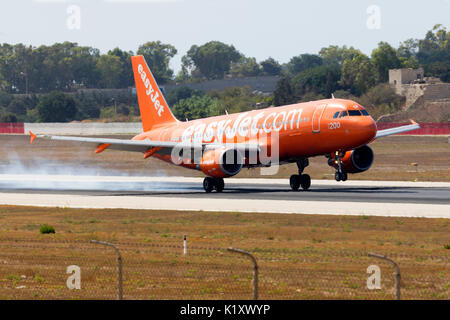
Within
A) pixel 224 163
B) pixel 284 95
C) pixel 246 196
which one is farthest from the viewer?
pixel 284 95

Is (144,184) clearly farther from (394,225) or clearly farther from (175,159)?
(394,225)

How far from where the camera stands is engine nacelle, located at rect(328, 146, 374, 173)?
51406 millimetres

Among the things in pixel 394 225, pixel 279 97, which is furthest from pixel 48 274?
pixel 279 97

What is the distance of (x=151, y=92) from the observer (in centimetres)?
6366

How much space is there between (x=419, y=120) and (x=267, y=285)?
153m

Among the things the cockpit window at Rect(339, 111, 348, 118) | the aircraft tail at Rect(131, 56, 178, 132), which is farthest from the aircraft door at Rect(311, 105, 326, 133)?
the aircraft tail at Rect(131, 56, 178, 132)

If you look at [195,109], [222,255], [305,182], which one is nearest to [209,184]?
[305,182]

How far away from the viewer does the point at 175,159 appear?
5684 cm

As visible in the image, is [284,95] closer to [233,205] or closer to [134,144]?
[134,144]

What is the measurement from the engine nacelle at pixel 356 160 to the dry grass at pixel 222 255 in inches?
533

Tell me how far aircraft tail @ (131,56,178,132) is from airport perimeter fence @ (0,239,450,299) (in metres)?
34.3

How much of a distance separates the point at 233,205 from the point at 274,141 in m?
7.16

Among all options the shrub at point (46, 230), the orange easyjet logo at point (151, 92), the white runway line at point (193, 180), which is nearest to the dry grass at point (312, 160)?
the white runway line at point (193, 180)

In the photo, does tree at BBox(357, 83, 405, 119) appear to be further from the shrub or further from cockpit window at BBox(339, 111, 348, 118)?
the shrub
